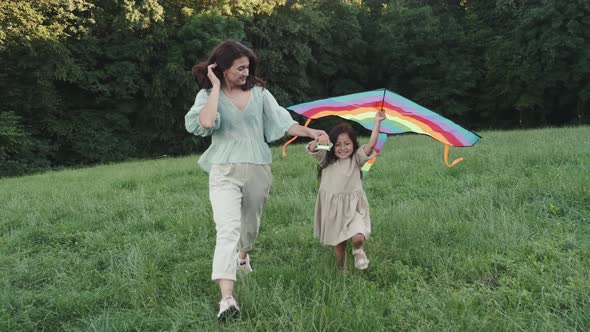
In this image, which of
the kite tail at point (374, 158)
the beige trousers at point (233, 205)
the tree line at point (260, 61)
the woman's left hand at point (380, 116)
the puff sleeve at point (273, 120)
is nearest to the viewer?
the beige trousers at point (233, 205)

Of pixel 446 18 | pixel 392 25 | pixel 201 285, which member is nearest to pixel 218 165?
pixel 201 285

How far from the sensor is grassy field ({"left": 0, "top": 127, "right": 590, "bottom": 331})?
3035 mm

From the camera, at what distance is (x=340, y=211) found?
3838 mm

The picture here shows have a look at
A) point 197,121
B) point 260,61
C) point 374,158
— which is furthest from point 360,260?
point 260,61

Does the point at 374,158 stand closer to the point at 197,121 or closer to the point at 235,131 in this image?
the point at 235,131

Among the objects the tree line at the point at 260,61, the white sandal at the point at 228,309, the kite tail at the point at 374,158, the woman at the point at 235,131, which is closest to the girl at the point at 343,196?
the kite tail at the point at 374,158

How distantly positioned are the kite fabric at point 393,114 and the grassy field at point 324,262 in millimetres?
899

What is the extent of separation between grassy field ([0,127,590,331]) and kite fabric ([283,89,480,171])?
35.4 inches

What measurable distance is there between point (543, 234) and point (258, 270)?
2.67 metres

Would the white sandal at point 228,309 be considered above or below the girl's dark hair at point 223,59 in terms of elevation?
below

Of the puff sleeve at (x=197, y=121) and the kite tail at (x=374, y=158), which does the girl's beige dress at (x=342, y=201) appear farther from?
the puff sleeve at (x=197, y=121)

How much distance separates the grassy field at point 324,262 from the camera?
304 centimetres

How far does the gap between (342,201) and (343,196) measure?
0.14 feet

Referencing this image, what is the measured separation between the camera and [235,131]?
3541 mm
